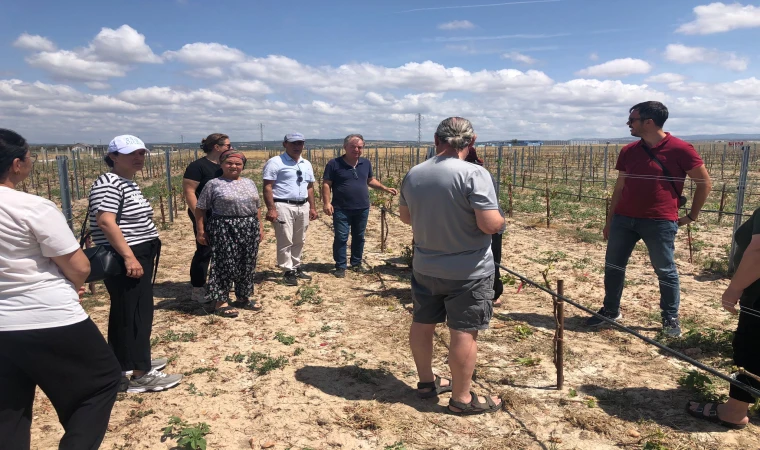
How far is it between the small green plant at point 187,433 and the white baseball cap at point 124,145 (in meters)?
1.52

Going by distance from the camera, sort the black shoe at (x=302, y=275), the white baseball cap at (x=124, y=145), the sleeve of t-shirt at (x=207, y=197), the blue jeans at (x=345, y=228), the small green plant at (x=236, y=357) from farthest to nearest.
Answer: the black shoe at (x=302, y=275) → the blue jeans at (x=345, y=228) → the sleeve of t-shirt at (x=207, y=197) → the small green plant at (x=236, y=357) → the white baseball cap at (x=124, y=145)

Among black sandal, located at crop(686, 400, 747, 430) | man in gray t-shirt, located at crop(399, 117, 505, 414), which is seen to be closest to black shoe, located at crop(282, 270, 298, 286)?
man in gray t-shirt, located at crop(399, 117, 505, 414)

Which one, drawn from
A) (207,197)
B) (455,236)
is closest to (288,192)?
(207,197)

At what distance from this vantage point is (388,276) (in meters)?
5.68

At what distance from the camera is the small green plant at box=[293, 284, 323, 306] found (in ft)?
15.6

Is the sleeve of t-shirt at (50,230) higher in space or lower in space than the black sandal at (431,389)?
higher

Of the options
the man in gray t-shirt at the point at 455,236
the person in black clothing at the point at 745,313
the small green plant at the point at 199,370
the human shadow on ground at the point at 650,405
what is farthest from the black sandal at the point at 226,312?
the person in black clothing at the point at 745,313

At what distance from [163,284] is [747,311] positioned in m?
5.22

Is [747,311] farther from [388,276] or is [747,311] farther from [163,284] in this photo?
[163,284]

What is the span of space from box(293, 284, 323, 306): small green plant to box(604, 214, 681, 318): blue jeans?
2697 millimetres

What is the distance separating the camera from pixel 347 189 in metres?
5.36

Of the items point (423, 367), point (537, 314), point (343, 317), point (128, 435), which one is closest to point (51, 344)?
point (128, 435)

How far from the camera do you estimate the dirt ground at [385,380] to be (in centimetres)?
255

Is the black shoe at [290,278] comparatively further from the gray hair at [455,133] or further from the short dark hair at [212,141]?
the gray hair at [455,133]
